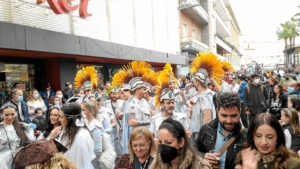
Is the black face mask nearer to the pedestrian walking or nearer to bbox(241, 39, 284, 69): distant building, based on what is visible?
the pedestrian walking

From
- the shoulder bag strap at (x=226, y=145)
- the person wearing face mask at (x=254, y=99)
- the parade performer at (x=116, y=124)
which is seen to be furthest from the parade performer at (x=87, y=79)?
the shoulder bag strap at (x=226, y=145)

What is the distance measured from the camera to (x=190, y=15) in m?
33.3

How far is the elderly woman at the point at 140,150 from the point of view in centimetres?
304

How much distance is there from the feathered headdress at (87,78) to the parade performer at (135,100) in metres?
1.01

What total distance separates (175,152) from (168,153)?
6cm

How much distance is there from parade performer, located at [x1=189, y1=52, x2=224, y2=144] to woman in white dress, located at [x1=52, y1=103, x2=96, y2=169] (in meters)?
1.99

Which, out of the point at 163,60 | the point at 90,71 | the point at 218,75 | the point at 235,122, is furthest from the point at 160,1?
the point at 235,122

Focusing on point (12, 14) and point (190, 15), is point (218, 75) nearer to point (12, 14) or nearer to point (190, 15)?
point (12, 14)

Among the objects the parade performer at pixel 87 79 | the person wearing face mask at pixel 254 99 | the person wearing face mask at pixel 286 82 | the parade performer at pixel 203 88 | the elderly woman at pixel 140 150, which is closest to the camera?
the elderly woman at pixel 140 150

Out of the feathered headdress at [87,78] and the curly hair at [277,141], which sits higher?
the feathered headdress at [87,78]

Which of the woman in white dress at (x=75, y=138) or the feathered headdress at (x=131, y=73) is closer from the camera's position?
the woman in white dress at (x=75, y=138)

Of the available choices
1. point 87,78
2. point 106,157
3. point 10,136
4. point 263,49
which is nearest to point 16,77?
point 87,78

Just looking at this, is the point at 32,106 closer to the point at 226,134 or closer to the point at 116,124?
the point at 116,124

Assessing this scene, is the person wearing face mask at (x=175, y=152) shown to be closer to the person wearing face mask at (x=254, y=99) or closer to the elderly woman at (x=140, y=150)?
the elderly woman at (x=140, y=150)
